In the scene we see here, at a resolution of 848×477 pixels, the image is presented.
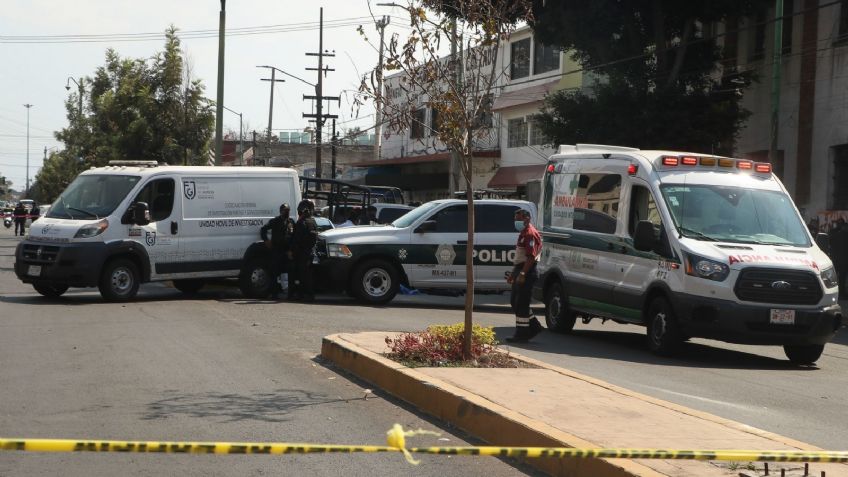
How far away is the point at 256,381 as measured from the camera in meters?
9.52

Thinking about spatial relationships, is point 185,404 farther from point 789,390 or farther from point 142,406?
point 789,390

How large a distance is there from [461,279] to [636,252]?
5.73 meters

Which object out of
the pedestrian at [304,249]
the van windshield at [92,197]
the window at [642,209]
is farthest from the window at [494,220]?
the van windshield at [92,197]

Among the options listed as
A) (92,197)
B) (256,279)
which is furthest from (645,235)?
(92,197)

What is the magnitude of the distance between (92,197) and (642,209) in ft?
31.1

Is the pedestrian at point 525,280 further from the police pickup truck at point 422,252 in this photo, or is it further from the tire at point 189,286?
the tire at point 189,286

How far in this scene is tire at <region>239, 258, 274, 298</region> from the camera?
61.0ft

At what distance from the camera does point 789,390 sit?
10.4m

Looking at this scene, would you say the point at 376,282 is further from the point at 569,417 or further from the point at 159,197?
the point at 569,417

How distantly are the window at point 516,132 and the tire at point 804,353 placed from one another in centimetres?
3046

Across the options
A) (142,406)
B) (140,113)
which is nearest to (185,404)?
(142,406)

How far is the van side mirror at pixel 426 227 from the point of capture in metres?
18.5

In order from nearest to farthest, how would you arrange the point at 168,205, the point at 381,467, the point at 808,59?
the point at 381,467 → the point at 168,205 → the point at 808,59

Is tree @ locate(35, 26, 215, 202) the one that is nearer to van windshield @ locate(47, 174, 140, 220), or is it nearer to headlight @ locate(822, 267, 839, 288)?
van windshield @ locate(47, 174, 140, 220)
